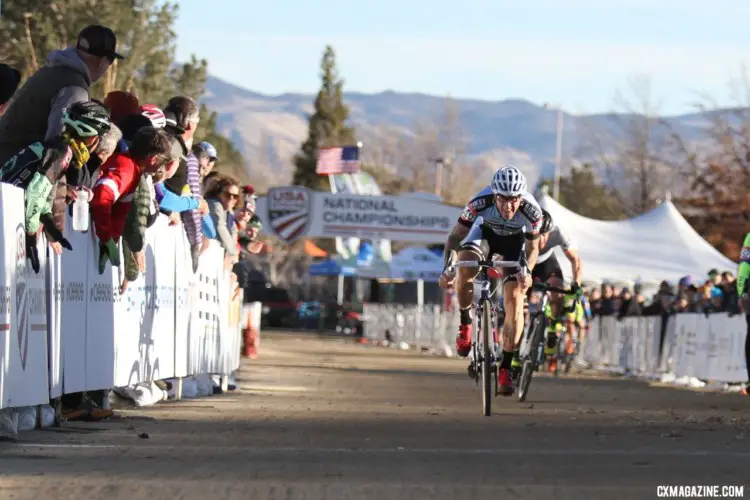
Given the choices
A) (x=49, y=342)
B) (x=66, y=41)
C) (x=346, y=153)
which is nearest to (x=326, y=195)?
(x=346, y=153)

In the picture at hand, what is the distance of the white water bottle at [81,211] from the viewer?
11.5 m

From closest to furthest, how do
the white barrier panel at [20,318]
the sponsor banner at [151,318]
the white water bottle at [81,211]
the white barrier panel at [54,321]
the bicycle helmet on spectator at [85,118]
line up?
the white barrier panel at [20,318], the white barrier panel at [54,321], the bicycle helmet on spectator at [85,118], the white water bottle at [81,211], the sponsor banner at [151,318]

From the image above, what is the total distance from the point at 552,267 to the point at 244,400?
447 cm

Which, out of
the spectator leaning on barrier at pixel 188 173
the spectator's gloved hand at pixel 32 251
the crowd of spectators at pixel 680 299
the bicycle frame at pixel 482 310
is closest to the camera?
the spectator's gloved hand at pixel 32 251

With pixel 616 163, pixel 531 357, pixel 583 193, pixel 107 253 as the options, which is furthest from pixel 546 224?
pixel 583 193

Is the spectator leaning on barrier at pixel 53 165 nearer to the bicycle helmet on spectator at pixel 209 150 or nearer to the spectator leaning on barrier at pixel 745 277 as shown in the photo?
the bicycle helmet on spectator at pixel 209 150

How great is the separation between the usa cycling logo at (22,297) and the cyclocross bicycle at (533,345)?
6.95 metres

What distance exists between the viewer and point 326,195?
194 ft

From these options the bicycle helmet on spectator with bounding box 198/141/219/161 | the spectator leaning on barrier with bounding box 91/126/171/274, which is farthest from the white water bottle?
the bicycle helmet on spectator with bounding box 198/141/219/161

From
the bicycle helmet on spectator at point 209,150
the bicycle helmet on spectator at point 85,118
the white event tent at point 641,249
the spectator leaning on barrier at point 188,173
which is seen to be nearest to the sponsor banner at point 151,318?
the spectator leaning on barrier at point 188,173

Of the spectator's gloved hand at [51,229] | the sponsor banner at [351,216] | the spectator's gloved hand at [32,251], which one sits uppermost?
the sponsor banner at [351,216]

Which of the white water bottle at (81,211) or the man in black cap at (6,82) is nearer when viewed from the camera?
the white water bottle at (81,211)

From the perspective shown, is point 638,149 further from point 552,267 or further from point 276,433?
point 276,433

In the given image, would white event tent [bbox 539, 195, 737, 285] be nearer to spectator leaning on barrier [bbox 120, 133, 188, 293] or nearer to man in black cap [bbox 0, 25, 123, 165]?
spectator leaning on barrier [bbox 120, 133, 188, 293]
